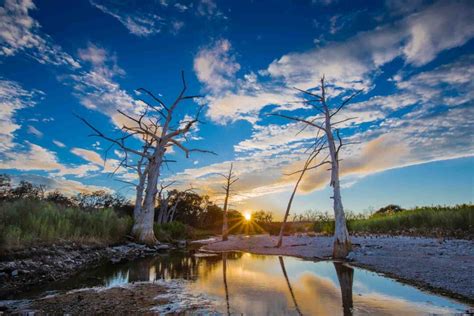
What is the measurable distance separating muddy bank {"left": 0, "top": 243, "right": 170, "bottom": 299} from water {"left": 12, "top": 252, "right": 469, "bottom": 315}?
0.51 metres

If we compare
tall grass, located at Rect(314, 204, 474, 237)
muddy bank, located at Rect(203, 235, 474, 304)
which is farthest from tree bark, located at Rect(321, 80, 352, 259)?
tall grass, located at Rect(314, 204, 474, 237)

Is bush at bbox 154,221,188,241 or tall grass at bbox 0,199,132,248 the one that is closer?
tall grass at bbox 0,199,132,248

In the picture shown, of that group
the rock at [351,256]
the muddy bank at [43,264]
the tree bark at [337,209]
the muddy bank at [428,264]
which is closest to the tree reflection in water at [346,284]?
the muddy bank at [428,264]

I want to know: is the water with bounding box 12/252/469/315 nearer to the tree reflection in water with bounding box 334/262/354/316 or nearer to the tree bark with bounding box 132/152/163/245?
the tree reflection in water with bounding box 334/262/354/316

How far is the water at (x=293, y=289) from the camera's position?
451 centimetres

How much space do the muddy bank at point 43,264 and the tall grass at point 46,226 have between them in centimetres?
42

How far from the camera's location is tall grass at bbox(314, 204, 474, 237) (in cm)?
1554

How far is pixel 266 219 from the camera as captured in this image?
51.1 meters

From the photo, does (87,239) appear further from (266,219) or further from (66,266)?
(266,219)

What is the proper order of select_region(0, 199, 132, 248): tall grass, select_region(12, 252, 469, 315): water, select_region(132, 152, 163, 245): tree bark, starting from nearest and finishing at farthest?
select_region(12, 252, 469, 315): water, select_region(0, 199, 132, 248): tall grass, select_region(132, 152, 163, 245): tree bark

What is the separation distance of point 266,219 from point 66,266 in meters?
44.9

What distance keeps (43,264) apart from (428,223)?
814 inches

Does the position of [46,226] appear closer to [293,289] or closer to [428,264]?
[293,289]

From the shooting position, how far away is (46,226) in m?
9.58
